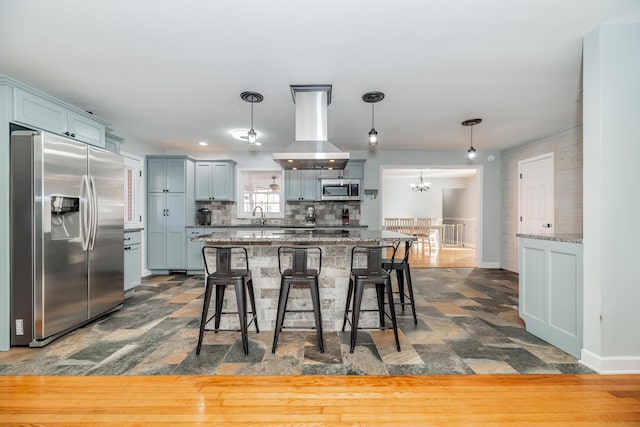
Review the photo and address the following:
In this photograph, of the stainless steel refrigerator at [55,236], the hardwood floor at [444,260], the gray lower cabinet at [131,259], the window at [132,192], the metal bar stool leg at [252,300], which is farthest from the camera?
the hardwood floor at [444,260]

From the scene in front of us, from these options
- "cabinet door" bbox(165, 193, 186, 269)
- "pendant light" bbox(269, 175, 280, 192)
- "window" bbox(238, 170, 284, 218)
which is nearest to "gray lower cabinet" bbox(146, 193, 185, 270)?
"cabinet door" bbox(165, 193, 186, 269)

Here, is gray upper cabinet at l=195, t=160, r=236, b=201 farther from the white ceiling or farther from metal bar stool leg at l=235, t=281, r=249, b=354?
metal bar stool leg at l=235, t=281, r=249, b=354

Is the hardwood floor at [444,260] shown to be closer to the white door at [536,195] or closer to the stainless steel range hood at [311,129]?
the white door at [536,195]

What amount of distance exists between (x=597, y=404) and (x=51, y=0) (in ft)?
13.4

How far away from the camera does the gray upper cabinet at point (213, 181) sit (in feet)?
17.7

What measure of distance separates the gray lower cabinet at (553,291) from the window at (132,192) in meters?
5.56

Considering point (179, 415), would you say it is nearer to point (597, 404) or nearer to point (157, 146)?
point (597, 404)

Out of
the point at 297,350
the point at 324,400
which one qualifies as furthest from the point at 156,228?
the point at 324,400

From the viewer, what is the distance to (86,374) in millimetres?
1971

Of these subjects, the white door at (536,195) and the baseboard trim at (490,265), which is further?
the baseboard trim at (490,265)

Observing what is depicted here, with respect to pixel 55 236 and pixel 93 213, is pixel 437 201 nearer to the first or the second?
pixel 93 213

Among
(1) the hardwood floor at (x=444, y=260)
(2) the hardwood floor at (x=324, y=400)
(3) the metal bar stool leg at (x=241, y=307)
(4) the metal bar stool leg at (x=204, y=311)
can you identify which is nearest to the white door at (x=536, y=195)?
(1) the hardwood floor at (x=444, y=260)

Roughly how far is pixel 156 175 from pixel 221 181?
1119 mm

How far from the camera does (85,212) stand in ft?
8.98
